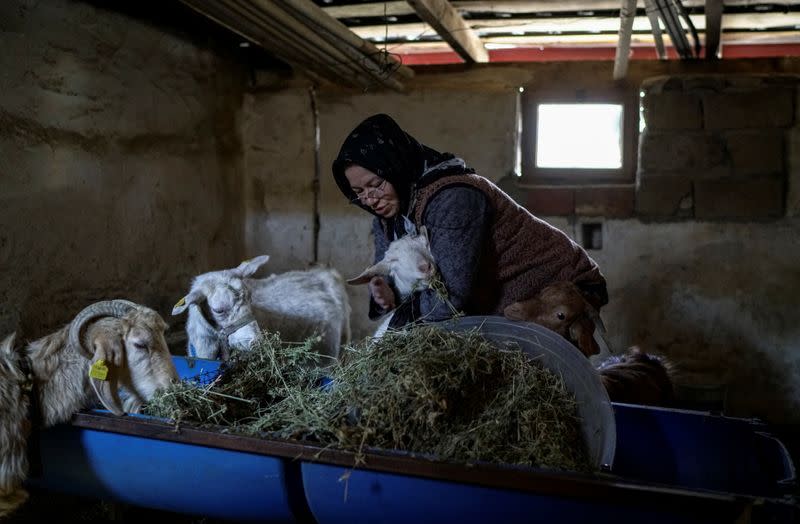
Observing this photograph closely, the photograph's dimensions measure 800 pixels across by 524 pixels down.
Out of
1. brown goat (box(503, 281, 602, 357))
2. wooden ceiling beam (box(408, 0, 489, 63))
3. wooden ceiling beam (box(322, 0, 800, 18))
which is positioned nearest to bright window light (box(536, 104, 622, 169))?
wooden ceiling beam (box(408, 0, 489, 63))

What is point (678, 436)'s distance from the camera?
9.93 ft

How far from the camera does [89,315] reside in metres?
3.19

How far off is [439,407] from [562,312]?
1.04 meters

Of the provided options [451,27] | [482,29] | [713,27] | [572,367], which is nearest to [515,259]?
[572,367]

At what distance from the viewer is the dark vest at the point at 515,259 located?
3254mm

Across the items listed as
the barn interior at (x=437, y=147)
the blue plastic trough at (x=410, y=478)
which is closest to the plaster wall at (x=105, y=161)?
the barn interior at (x=437, y=147)

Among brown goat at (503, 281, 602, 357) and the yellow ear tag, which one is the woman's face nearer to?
brown goat at (503, 281, 602, 357)

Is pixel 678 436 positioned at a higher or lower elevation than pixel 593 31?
lower

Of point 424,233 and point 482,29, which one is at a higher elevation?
point 482,29

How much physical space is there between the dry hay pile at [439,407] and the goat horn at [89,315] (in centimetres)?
57

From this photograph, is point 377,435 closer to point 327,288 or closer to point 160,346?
point 160,346

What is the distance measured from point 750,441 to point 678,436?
0.27 metres

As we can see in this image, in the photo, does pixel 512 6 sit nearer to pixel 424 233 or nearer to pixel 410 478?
pixel 424 233

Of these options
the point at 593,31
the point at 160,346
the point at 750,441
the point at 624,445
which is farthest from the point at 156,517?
the point at 593,31
